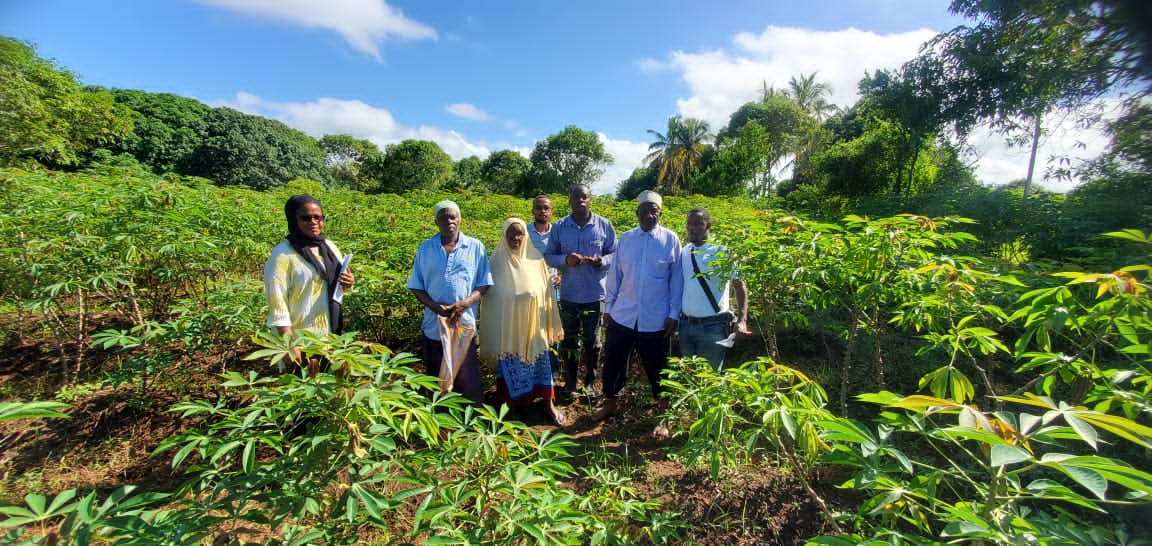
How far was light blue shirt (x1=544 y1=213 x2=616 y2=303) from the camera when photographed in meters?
3.23

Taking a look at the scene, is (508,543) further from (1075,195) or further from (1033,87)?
(1033,87)

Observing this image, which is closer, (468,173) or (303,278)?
(303,278)

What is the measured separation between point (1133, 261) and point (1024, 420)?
116 inches

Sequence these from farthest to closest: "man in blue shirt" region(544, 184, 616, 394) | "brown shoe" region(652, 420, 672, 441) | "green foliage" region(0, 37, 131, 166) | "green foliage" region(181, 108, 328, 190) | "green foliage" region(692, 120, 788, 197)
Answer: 1. "green foliage" region(181, 108, 328, 190)
2. "green foliage" region(692, 120, 788, 197)
3. "green foliage" region(0, 37, 131, 166)
4. "man in blue shirt" region(544, 184, 616, 394)
5. "brown shoe" region(652, 420, 672, 441)

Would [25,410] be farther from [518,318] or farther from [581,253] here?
[581,253]

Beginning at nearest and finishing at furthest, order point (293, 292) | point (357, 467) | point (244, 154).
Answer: point (357, 467) < point (293, 292) < point (244, 154)

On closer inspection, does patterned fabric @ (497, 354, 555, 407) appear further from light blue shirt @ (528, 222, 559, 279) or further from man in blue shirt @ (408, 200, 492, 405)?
light blue shirt @ (528, 222, 559, 279)

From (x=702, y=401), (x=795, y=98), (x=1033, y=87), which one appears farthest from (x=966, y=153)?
(x=795, y=98)

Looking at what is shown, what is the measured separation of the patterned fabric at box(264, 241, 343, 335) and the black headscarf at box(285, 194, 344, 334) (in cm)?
2

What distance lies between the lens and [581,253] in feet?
10.6

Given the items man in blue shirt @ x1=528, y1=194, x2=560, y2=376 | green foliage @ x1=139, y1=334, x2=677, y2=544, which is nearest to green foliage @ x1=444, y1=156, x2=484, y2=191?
man in blue shirt @ x1=528, y1=194, x2=560, y2=376

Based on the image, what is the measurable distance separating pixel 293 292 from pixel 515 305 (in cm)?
122

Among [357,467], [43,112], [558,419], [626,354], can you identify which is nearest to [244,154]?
[43,112]

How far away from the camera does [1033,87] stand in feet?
26.0
